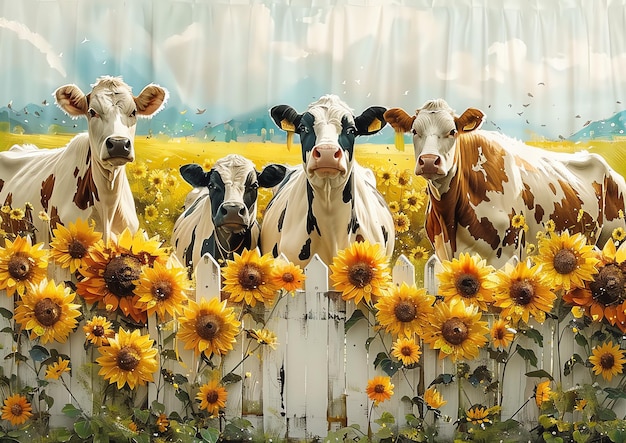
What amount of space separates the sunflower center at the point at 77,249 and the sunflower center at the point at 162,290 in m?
0.25

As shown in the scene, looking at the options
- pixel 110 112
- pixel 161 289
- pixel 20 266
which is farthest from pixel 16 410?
pixel 110 112

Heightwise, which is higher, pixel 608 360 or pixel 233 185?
pixel 233 185

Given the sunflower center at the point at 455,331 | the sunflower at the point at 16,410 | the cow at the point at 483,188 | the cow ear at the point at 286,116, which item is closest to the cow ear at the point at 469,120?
the cow at the point at 483,188

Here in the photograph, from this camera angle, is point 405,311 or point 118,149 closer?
point 405,311

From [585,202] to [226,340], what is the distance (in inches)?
97.1

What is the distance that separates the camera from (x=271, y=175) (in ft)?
11.2

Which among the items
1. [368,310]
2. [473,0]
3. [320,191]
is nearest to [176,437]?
[368,310]

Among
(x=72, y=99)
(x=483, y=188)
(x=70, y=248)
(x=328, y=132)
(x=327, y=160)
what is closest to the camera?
(x=70, y=248)

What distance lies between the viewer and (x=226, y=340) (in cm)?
220

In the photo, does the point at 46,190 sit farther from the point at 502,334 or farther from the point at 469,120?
the point at 502,334

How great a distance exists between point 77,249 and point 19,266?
0.17 metres

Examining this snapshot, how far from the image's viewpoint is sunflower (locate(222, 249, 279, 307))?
2.22 meters

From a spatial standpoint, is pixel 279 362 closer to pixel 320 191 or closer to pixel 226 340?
pixel 226 340

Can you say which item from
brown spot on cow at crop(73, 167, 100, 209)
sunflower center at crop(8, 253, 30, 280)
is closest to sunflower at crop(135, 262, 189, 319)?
sunflower center at crop(8, 253, 30, 280)
